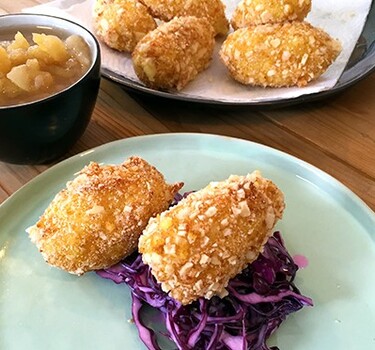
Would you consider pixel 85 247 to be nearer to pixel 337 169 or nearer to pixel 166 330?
pixel 166 330

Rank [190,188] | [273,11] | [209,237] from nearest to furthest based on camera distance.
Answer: [209,237] → [190,188] → [273,11]

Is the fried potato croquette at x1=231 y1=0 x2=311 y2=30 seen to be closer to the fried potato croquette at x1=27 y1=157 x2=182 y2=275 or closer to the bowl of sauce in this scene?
the bowl of sauce

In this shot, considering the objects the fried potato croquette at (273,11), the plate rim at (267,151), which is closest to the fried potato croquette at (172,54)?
the fried potato croquette at (273,11)

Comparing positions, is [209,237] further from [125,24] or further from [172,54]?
[125,24]

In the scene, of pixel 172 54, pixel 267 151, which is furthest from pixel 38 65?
pixel 267 151

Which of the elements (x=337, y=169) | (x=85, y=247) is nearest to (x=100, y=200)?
(x=85, y=247)

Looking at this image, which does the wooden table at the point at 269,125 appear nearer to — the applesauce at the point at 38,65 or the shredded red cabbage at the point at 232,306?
the applesauce at the point at 38,65

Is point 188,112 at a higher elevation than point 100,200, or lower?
lower
